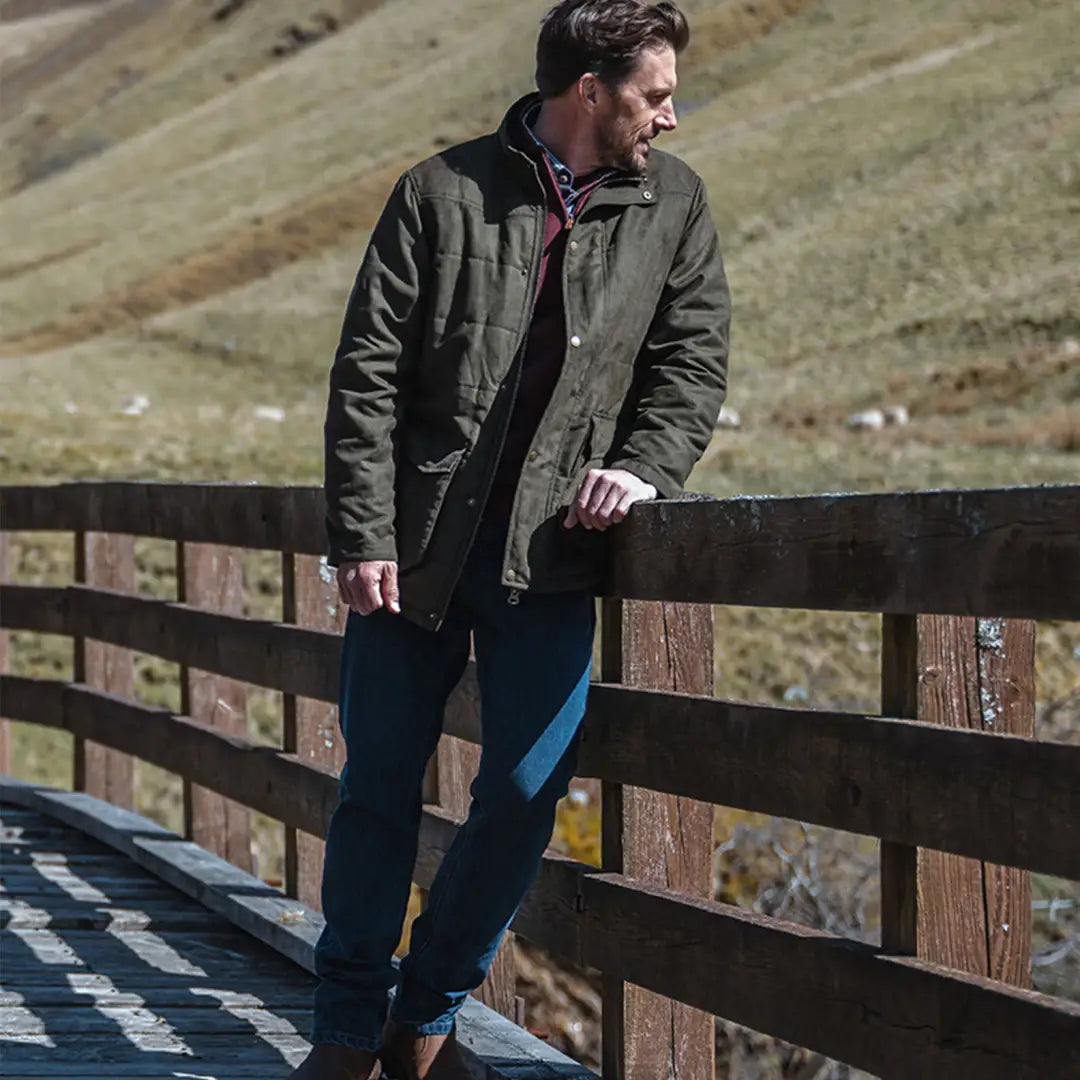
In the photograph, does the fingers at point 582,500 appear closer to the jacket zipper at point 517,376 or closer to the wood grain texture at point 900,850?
the jacket zipper at point 517,376

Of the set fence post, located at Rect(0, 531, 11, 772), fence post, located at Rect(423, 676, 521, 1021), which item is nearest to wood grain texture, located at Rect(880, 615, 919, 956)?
fence post, located at Rect(423, 676, 521, 1021)

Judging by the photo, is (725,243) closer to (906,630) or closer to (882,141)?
(882,141)

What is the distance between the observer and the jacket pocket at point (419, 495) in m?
3.60

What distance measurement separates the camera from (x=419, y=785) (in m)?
3.79

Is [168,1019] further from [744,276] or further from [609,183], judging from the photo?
[744,276]

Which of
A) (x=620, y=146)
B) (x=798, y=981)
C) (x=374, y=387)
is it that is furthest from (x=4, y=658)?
(x=798, y=981)

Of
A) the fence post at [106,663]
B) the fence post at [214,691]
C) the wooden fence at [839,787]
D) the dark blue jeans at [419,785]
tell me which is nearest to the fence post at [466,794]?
the wooden fence at [839,787]

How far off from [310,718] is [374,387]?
1974 millimetres

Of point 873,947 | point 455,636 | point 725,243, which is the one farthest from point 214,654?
point 725,243

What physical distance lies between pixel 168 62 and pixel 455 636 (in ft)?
457

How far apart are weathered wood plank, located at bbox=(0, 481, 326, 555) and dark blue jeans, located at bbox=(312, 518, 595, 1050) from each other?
121cm

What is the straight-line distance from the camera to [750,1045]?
316 inches

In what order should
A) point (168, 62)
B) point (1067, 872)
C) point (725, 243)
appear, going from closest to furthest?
point (1067, 872)
point (725, 243)
point (168, 62)

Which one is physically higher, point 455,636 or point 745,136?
→ point 745,136
